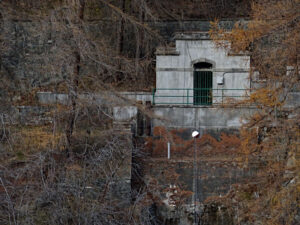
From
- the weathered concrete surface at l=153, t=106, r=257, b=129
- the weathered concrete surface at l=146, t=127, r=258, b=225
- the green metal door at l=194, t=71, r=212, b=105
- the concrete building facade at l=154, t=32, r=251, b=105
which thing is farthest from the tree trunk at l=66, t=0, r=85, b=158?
the green metal door at l=194, t=71, r=212, b=105

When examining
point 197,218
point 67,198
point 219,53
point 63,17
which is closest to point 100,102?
point 63,17

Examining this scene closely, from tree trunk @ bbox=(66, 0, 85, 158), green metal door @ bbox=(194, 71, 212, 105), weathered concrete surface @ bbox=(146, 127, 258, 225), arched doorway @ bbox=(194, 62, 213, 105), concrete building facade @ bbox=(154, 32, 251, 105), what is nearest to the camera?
tree trunk @ bbox=(66, 0, 85, 158)

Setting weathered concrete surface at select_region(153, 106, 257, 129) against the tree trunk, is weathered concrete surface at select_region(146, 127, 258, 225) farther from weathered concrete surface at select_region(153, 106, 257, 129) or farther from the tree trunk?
the tree trunk

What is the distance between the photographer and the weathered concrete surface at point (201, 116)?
1598 centimetres

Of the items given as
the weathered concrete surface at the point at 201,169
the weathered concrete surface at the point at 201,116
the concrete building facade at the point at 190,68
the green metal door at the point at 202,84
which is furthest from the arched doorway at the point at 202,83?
the weathered concrete surface at the point at 201,169

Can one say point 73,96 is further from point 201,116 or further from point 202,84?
point 202,84

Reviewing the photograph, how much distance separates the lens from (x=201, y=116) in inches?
632

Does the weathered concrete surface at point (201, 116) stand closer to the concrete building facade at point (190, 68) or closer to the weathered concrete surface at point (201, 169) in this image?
the weathered concrete surface at point (201, 169)

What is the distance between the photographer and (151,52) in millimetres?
22172

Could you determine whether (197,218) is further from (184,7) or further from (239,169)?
(184,7)

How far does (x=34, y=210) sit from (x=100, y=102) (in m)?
4.08

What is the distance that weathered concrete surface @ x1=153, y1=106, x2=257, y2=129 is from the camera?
1598cm

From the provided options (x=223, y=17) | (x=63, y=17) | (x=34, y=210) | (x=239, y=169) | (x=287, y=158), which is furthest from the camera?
(x=223, y=17)

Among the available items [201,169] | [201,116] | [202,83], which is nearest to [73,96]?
[201,169]
